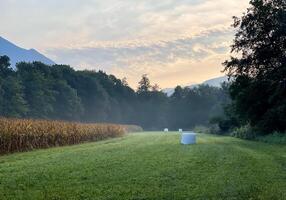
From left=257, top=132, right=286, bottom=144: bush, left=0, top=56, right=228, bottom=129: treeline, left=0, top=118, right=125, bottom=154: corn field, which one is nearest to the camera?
left=0, top=118, right=125, bottom=154: corn field

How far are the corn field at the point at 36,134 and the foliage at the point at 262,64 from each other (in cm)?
1717

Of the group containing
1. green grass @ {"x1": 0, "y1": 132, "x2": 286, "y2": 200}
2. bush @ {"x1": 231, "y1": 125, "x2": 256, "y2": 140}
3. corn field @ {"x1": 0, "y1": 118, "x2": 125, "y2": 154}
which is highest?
corn field @ {"x1": 0, "y1": 118, "x2": 125, "y2": 154}

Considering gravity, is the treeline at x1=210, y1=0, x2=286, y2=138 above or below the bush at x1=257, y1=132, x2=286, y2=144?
above

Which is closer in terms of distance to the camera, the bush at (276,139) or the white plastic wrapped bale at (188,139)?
the white plastic wrapped bale at (188,139)

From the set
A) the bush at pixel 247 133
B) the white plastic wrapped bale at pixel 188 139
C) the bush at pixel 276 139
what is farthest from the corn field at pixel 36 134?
the bush at pixel 276 139

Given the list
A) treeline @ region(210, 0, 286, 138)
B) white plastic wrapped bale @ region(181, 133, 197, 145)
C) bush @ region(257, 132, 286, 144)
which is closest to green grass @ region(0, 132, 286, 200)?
white plastic wrapped bale @ region(181, 133, 197, 145)

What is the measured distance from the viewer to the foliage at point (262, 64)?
48.4 metres

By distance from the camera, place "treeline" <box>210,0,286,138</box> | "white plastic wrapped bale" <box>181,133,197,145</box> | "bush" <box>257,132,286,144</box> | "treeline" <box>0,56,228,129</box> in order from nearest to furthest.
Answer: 1. "white plastic wrapped bale" <box>181,133,197,145</box>
2. "bush" <box>257,132,286,144</box>
3. "treeline" <box>210,0,286,138</box>
4. "treeline" <box>0,56,228,129</box>

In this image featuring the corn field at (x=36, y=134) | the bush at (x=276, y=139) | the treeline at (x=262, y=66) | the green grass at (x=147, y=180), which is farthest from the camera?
the treeline at (x=262, y=66)

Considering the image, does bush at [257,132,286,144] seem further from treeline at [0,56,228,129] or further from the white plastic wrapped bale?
treeline at [0,56,228,129]

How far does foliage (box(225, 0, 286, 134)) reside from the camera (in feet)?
159

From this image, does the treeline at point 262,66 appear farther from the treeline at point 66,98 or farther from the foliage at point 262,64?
the treeline at point 66,98

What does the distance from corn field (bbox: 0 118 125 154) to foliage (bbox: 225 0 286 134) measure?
17169mm

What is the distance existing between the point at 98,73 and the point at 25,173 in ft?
563
